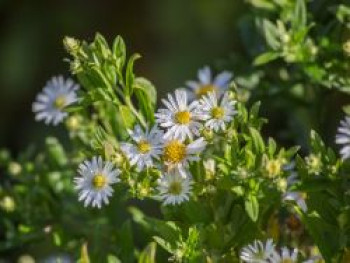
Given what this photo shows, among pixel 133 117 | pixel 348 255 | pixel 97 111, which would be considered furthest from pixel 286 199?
pixel 97 111

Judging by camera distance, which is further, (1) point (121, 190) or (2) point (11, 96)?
(2) point (11, 96)

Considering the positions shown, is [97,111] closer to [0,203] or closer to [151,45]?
[0,203]

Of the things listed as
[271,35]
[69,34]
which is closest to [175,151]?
[271,35]

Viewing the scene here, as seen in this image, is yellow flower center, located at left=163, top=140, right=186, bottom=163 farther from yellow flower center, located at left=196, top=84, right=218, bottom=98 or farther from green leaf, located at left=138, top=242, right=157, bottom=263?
yellow flower center, located at left=196, top=84, right=218, bottom=98

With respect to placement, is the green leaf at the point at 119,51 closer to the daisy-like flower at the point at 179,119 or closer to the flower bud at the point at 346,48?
the daisy-like flower at the point at 179,119

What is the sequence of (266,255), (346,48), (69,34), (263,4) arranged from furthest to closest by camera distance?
(69,34)
(263,4)
(346,48)
(266,255)

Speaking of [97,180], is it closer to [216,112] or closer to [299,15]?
[216,112]
